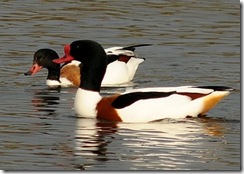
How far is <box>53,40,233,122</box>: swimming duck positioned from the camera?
14.9 meters

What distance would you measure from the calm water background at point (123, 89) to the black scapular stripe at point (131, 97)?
0.28 meters

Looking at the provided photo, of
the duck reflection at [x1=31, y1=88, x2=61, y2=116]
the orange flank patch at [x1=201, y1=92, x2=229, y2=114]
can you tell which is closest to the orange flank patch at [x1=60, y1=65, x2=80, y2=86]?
the duck reflection at [x1=31, y1=88, x2=61, y2=116]

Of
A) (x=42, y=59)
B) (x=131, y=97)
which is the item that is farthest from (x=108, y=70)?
(x=131, y=97)

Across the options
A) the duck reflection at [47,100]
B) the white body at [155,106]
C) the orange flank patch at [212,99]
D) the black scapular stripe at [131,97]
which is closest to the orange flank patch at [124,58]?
the duck reflection at [47,100]

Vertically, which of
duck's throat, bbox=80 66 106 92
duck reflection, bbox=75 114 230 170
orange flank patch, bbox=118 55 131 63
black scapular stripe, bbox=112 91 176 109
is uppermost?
duck's throat, bbox=80 66 106 92

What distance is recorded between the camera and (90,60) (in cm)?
1544

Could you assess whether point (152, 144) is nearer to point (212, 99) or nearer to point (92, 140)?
point (92, 140)

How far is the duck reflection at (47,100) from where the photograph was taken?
15.8m

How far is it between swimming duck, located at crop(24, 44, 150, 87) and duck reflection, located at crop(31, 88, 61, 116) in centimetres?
54

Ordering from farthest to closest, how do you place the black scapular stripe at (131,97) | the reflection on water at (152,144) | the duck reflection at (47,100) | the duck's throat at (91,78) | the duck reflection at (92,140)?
the duck reflection at (47,100) < the duck's throat at (91,78) < the black scapular stripe at (131,97) < the duck reflection at (92,140) < the reflection on water at (152,144)

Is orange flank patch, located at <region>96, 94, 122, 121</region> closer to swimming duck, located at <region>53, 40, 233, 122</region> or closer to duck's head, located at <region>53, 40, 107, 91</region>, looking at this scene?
swimming duck, located at <region>53, 40, 233, 122</region>

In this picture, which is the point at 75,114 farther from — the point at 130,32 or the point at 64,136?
the point at 130,32

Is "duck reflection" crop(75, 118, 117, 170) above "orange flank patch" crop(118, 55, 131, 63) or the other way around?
the other way around

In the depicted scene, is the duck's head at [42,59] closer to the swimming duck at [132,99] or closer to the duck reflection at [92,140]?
the swimming duck at [132,99]
